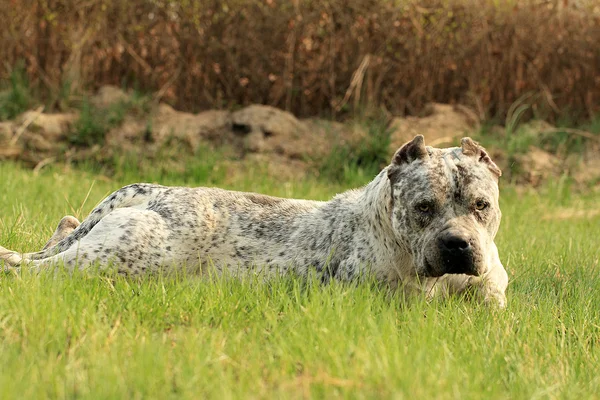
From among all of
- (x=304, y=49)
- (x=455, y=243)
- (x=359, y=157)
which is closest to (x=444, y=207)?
(x=455, y=243)

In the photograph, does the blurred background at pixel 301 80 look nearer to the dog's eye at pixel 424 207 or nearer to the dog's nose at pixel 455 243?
the dog's eye at pixel 424 207

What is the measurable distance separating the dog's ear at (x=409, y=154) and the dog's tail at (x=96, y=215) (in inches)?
72.8

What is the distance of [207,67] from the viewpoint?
12.4m

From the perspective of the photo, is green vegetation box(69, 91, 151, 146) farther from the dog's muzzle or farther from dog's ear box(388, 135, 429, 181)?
the dog's muzzle

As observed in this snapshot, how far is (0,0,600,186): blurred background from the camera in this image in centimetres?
1138

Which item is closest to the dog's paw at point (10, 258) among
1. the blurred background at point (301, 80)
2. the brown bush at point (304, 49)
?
the blurred background at point (301, 80)

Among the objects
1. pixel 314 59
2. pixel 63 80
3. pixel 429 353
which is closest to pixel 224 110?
pixel 314 59

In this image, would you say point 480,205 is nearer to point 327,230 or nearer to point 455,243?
point 455,243

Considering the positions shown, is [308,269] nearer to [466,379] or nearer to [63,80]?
[466,379]

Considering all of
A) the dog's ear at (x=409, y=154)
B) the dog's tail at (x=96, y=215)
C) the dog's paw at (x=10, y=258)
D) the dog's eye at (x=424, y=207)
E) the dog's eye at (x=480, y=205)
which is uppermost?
the dog's ear at (x=409, y=154)

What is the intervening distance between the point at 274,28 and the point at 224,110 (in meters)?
1.43

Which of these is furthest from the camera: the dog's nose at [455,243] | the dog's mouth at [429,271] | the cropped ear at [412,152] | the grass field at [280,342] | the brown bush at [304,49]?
the brown bush at [304,49]

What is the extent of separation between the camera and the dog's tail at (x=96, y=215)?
539 cm

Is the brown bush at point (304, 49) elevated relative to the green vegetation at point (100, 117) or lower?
elevated
